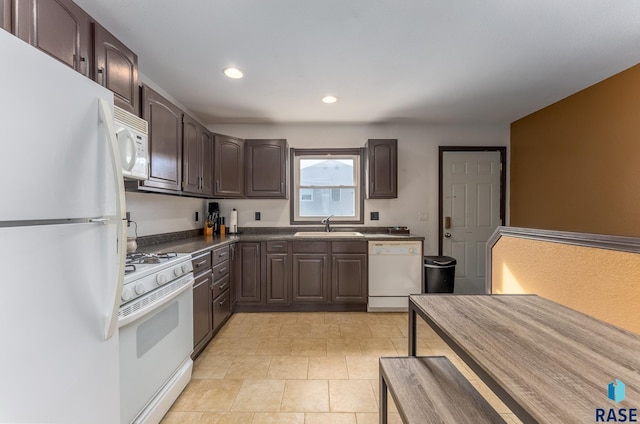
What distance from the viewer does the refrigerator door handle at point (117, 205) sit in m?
1.01

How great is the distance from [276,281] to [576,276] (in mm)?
2691

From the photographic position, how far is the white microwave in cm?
146

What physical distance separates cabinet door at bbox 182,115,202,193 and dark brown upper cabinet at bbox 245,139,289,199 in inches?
30.8

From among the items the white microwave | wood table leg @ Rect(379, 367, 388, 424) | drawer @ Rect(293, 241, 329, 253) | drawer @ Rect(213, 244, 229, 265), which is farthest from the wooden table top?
drawer @ Rect(293, 241, 329, 253)

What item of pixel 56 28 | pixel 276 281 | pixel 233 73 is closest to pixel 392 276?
pixel 276 281

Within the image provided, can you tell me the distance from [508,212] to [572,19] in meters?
2.78

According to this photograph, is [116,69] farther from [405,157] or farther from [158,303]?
[405,157]

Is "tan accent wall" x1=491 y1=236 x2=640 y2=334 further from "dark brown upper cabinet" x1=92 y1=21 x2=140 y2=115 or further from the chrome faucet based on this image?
"dark brown upper cabinet" x1=92 y1=21 x2=140 y2=115

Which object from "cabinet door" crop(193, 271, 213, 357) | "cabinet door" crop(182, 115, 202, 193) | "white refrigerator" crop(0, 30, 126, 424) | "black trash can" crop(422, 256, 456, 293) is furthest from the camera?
"black trash can" crop(422, 256, 456, 293)

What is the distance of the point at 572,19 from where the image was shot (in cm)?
180

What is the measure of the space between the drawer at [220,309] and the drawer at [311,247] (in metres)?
0.93

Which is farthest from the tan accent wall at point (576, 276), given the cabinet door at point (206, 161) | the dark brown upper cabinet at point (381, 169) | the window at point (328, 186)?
the cabinet door at point (206, 161)

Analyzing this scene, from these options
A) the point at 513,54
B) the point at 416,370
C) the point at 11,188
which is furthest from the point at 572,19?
the point at 11,188

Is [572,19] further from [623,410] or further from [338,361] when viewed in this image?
[338,361]
